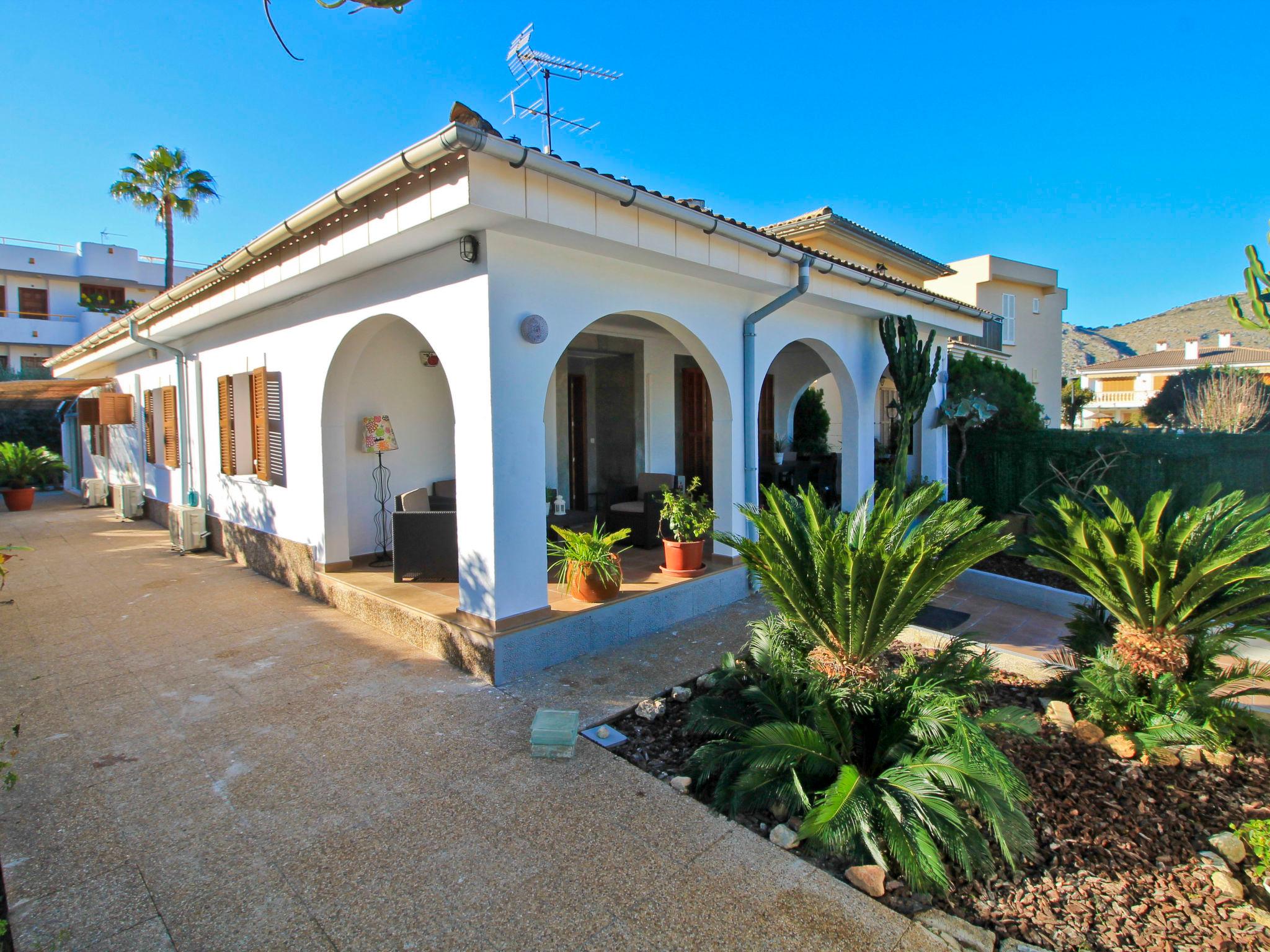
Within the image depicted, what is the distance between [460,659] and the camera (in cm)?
590

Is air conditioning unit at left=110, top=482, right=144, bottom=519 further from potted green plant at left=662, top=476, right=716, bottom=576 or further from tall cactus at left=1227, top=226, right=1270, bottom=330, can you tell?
tall cactus at left=1227, top=226, right=1270, bottom=330

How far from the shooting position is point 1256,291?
530cm

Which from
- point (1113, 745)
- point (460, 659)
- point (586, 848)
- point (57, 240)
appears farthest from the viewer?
point (57, 240)

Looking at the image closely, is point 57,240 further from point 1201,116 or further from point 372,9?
point 1201,116

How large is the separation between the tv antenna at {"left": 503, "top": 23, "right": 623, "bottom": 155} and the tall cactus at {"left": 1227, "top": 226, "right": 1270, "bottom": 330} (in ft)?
20.7

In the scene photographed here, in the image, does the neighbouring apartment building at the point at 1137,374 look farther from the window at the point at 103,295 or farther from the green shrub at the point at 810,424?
the window at the point at 103,295

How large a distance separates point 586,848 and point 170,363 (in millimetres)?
12614

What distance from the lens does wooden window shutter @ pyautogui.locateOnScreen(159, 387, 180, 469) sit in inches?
478

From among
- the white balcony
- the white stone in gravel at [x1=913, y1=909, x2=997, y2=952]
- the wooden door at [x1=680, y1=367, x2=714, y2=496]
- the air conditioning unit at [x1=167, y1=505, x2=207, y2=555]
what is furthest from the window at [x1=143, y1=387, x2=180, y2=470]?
the white balcony

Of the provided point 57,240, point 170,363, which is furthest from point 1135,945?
point 57,240

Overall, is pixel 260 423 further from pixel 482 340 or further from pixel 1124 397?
pixel 1124 397

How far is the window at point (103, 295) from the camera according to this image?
33531mm

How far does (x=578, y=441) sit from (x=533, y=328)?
5.54 meters

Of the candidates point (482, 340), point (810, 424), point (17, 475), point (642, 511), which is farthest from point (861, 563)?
point (17, 475)
